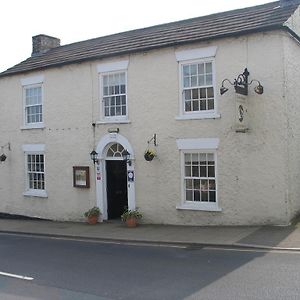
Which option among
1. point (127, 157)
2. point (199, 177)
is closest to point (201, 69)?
point (199, 177)

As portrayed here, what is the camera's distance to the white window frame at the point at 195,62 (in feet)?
47.0

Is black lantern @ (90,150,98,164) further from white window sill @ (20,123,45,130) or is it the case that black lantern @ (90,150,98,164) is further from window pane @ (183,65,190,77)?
window pane @ (183,65,190,77)

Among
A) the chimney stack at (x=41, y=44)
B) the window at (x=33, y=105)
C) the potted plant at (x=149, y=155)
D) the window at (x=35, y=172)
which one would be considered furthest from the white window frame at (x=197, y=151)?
the chimney stack at (x=41, y=44)

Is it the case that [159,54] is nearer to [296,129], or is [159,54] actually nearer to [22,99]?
[296,129]

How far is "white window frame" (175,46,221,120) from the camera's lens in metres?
14.3

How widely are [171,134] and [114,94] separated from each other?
2895mm

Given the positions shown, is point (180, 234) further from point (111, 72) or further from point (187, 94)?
point (111, 72)

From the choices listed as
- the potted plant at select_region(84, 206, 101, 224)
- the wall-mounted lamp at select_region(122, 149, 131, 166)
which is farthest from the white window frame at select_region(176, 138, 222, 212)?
the potted plant at select_region(84, 206, 101, 224)

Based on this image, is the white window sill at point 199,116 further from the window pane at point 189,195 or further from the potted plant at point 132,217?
the potted plant at point 132,217

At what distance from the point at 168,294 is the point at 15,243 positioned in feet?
25.1

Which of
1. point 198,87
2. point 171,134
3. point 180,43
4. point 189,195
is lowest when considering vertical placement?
point 189,195

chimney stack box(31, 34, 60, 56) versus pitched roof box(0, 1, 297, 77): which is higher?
chimney stack box(31, 34, 60, 56)

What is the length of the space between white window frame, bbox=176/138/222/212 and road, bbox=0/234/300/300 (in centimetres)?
314

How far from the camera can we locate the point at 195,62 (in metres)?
14.7
